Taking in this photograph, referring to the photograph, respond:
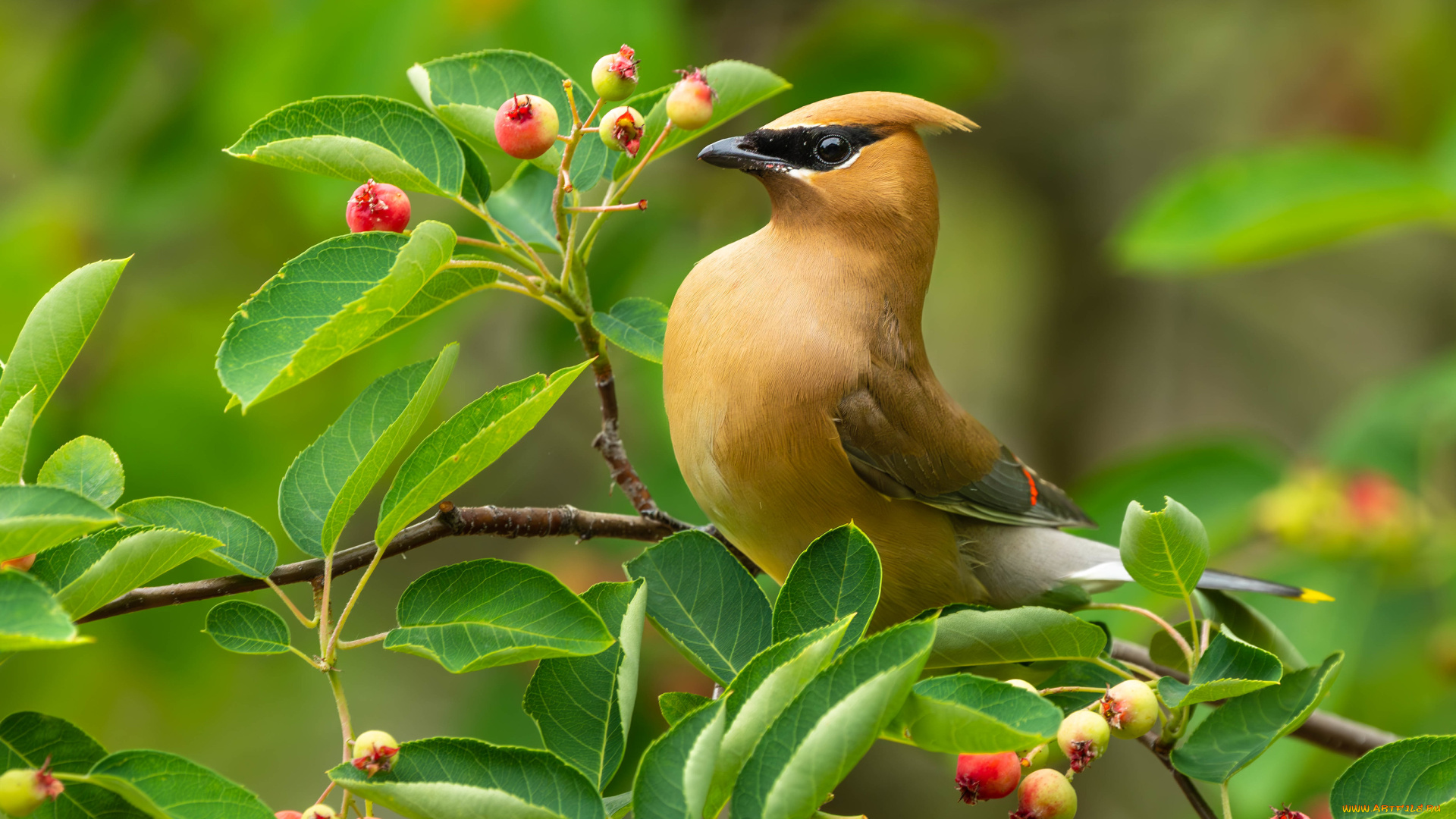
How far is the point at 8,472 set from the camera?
1.61 m

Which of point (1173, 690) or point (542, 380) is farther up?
point (542, 380)

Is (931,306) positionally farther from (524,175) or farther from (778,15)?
(524,175)

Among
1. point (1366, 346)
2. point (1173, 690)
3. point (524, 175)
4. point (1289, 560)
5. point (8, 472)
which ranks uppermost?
point (524, 175)

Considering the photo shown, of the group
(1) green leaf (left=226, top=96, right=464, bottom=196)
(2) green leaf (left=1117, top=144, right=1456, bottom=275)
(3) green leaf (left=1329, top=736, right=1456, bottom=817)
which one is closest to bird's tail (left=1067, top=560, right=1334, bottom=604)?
(3) green leaf (left=1329, top=736, right=1456, bottom=817)

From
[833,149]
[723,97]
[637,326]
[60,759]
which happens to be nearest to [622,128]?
[723,97]

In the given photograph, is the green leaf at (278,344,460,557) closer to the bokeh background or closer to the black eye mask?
the black eye mask

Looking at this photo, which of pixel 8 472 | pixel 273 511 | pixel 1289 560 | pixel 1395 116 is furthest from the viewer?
pixel 1395 116

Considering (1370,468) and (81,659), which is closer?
(1370,468)

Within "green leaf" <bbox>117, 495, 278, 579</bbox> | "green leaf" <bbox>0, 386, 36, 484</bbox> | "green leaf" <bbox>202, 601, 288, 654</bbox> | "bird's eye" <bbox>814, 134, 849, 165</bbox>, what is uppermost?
"bird's eye" <bbox>814, 134, 849, 165</bbox>

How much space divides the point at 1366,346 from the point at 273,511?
6.45 meters

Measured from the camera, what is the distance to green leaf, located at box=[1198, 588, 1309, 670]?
2422mm

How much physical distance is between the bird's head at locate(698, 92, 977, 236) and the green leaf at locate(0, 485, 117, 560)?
1.26 metres

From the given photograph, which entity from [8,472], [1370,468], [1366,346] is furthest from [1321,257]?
[8,472]

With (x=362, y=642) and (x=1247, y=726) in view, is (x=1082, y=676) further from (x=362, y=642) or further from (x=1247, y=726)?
(x=362, y=642)
